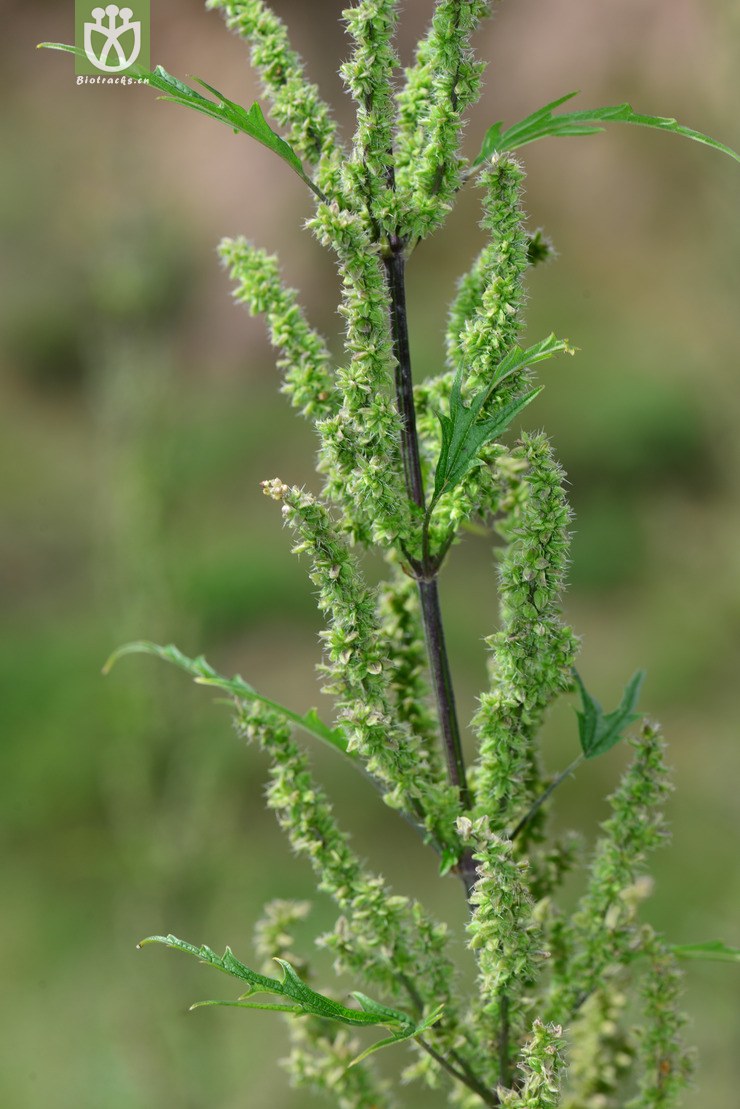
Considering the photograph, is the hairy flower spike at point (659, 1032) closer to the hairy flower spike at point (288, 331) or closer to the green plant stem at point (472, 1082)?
the green plant stem at point (472, 1082)

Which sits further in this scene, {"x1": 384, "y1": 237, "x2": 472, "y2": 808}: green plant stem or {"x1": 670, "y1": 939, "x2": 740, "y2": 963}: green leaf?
{"x1": 670, "y1": 939, "x2": 740, "y2": 963}: green leaf

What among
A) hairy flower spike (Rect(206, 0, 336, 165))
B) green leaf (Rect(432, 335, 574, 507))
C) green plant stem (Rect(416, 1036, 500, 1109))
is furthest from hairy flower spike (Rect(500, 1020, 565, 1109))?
hairy flower spike (Rect(206, 0, 336, 165))

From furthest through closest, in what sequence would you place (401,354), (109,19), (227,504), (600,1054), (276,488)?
1. (227,504)
2. (109,19)
3. (600,1054)
4. (401,354)
5. (276,488)

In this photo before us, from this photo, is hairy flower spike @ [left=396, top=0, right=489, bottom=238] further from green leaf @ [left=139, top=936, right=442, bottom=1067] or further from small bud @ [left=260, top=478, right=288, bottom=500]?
green leaf @ [left=139, top=936, right=442, bottom=1067]

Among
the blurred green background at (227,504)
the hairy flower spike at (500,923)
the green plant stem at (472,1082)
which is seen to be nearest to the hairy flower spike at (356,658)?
the hairy flower spike at (500,923)

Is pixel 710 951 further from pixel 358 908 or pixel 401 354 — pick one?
pixel 401 354

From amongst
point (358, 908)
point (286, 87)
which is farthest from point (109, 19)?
point (358, 908)
